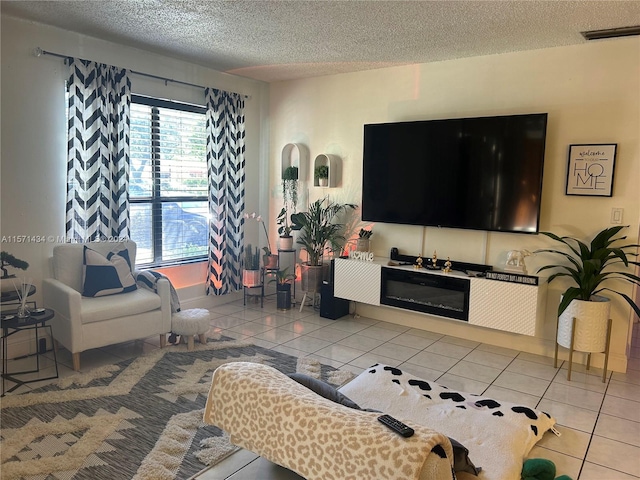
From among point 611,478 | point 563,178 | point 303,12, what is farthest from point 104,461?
point 563,178

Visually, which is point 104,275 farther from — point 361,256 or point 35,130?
point 361,256

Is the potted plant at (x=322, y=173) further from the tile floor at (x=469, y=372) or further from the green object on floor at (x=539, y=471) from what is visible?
the green object on floor at (x=539, y=471)

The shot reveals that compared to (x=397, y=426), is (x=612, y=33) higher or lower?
higher

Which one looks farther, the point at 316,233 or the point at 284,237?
the point at 284,237

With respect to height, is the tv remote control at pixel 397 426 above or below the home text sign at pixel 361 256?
below

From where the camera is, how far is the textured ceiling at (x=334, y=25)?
10.7ft

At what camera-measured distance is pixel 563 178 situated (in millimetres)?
4078

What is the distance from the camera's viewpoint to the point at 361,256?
4984mm

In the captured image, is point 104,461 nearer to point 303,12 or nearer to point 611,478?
point 611,478

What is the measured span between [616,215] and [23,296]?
453 cm

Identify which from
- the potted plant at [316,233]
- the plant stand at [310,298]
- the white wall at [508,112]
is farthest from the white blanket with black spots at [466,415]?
the plant stand at [310,298]

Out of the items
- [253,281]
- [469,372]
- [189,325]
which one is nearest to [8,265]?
[189,325]

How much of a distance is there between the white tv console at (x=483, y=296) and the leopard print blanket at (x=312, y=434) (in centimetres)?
262

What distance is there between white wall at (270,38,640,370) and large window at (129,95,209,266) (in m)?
1.25
